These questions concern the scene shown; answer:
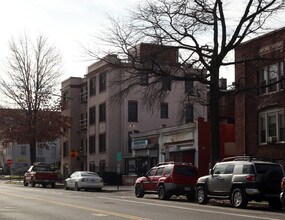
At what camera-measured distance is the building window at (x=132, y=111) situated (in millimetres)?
51250

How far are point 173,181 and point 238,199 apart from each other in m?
5.29

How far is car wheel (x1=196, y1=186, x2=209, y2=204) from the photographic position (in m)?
22.8

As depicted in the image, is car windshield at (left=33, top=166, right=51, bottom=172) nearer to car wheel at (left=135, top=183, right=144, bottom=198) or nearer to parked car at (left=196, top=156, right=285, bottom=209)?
car wheel at (left=135, top=183, right=144, bottom=198)

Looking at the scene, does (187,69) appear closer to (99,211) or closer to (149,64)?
(149,64)

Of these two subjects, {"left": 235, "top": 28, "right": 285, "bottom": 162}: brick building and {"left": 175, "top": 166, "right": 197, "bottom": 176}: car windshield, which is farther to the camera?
{"left": 235, "top": 28, "right": 285, "bottom": 162}: brick building

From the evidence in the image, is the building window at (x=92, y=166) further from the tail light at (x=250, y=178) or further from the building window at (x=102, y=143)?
the tail light at (x=250, y=178)

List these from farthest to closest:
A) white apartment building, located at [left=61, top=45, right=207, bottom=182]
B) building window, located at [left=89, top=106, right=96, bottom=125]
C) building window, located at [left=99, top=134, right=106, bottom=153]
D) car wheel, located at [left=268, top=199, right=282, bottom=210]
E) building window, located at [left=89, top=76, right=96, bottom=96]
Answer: building window, located at [left=89, top=76, right=96, bottom=96], building window, located at [left=89, top=106, right=96, bottom=125], building window, located at [left=99, top=134, right=106, bottom=153], white apartment building, located at [left=61, top=45, right=207, bottom=182], car wheel, located at [left=268, top=199, right=282, bottom=210]

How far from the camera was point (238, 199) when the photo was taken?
2041cm

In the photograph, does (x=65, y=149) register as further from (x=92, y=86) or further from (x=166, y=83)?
(x=166, y=83)

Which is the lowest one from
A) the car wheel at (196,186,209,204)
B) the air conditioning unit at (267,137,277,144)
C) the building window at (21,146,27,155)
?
the car wheel at (196,186,209,204)

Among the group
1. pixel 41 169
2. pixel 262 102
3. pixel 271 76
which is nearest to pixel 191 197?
pixel 262 102

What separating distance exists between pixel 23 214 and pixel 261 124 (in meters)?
20.2

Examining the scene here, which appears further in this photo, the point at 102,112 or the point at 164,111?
the point at 102,112

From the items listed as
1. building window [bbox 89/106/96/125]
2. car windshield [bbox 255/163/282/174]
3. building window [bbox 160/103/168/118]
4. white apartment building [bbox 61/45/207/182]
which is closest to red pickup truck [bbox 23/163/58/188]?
white apartment building [bbox 61/45/207/182]
